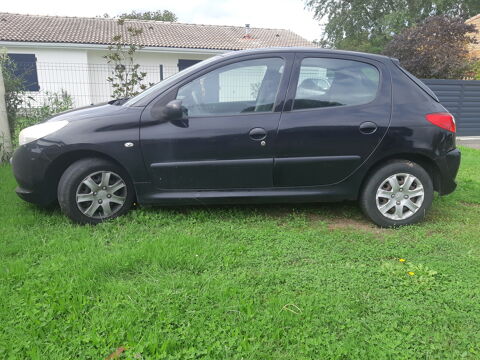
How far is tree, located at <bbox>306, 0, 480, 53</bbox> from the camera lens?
27.8 m

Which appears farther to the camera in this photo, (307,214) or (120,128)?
(307,214)

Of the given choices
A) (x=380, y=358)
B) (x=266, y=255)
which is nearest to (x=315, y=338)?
(x=380, y=358)

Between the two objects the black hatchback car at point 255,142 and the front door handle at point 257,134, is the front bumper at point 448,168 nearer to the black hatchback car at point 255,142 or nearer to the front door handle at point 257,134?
the black hatchback car at point 255,142

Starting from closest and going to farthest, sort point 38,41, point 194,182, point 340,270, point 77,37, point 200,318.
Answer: point 200,318
point 340,270
point 194,182
point 38,41
point 77,37

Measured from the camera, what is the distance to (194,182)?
3.72m

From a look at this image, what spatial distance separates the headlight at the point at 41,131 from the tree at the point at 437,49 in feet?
47.1

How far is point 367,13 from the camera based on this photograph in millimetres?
29734

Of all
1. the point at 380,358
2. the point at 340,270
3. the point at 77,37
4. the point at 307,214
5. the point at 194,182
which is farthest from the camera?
the point at 77,37

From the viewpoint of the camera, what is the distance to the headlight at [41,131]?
3.62 metres

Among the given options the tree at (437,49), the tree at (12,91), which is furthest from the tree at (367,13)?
the tree at (12,91)

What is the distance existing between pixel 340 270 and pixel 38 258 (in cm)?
237

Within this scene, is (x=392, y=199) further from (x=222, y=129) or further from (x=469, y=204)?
(x=222, y=129)

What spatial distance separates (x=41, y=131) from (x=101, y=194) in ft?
2.67

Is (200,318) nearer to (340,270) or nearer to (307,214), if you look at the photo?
(340,270)
